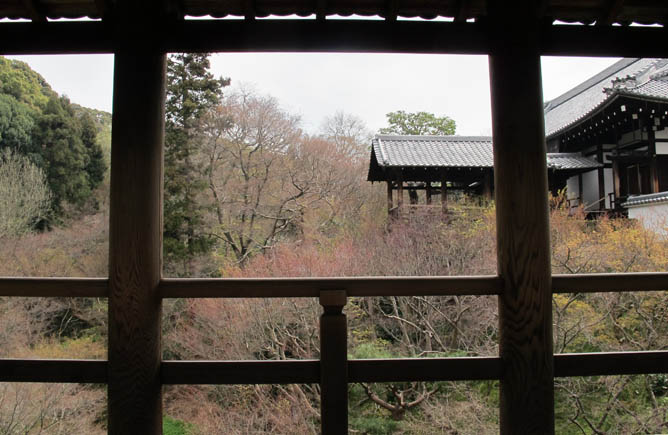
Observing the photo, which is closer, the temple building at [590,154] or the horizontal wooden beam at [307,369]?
the horizontal wooden beam at [307,369]

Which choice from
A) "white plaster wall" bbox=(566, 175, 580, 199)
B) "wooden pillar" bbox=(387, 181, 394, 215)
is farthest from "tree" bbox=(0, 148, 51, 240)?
"white plaster wall" bbox=(566, 175, 580, 199)

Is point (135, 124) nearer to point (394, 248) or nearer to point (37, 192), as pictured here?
point (394, 248)

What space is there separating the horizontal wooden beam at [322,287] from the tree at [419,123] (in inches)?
448

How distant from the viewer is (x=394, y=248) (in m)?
8.00

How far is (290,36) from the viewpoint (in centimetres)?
154

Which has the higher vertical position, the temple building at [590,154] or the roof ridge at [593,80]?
the roof ridge at [593,80]

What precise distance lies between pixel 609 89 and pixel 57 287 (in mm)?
7855

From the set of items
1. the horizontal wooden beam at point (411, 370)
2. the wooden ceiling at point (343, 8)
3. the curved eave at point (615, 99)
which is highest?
the curved eave at point (615, 99)

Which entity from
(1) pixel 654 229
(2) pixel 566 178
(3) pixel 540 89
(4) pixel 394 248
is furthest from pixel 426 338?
(3) pixel 540 89

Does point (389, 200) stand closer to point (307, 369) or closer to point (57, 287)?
point (307, 369)

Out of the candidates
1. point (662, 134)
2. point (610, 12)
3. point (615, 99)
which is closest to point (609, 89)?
point (615, 99)

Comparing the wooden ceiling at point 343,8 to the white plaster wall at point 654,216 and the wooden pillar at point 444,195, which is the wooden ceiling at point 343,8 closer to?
the white plaster wall at point 654,216

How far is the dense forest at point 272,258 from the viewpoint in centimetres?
585

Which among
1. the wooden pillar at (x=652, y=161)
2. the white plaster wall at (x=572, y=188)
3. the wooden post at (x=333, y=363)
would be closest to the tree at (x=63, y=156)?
the wooden post at (x=333, y=363)
